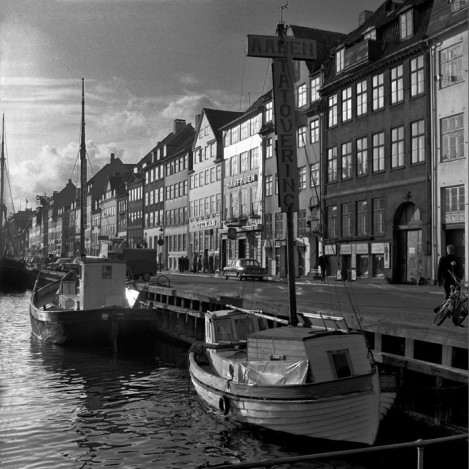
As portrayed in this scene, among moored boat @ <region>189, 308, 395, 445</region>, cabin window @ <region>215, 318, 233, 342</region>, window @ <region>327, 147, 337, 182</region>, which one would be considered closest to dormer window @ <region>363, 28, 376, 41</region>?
window @ <region>327, 147, 337, 182</region>

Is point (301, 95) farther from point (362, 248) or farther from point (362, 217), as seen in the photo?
point (362, 248)

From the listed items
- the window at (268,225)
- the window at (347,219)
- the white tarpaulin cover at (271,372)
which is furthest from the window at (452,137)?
the white tarpaulin cover at (271,372)

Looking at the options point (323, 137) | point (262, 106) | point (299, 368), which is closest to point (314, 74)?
point (323, 137)

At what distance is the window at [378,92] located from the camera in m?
42.0

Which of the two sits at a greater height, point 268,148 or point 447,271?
point 268,148

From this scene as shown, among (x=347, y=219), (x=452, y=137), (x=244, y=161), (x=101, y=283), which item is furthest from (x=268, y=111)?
(x=101, y=283)

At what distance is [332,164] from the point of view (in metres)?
47.8

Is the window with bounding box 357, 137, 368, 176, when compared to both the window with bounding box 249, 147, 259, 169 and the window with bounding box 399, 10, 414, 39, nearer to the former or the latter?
the window with bounding box 399, 10, 414, 39

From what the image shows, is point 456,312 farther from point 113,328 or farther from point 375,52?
point 375,52

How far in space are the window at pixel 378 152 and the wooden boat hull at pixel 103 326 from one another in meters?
22.1

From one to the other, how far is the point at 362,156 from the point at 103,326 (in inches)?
994

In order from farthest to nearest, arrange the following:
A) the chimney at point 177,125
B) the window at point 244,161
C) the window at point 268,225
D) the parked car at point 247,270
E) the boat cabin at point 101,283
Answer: the chimney at point 177,125, the window at point 244,161, the window at point 268,225, the parked car at point 247,270, the boat cabin at point 101,283

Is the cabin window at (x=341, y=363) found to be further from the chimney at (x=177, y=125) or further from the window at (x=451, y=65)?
the chimney at (x=177, y=125)

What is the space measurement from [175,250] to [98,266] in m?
55.4
